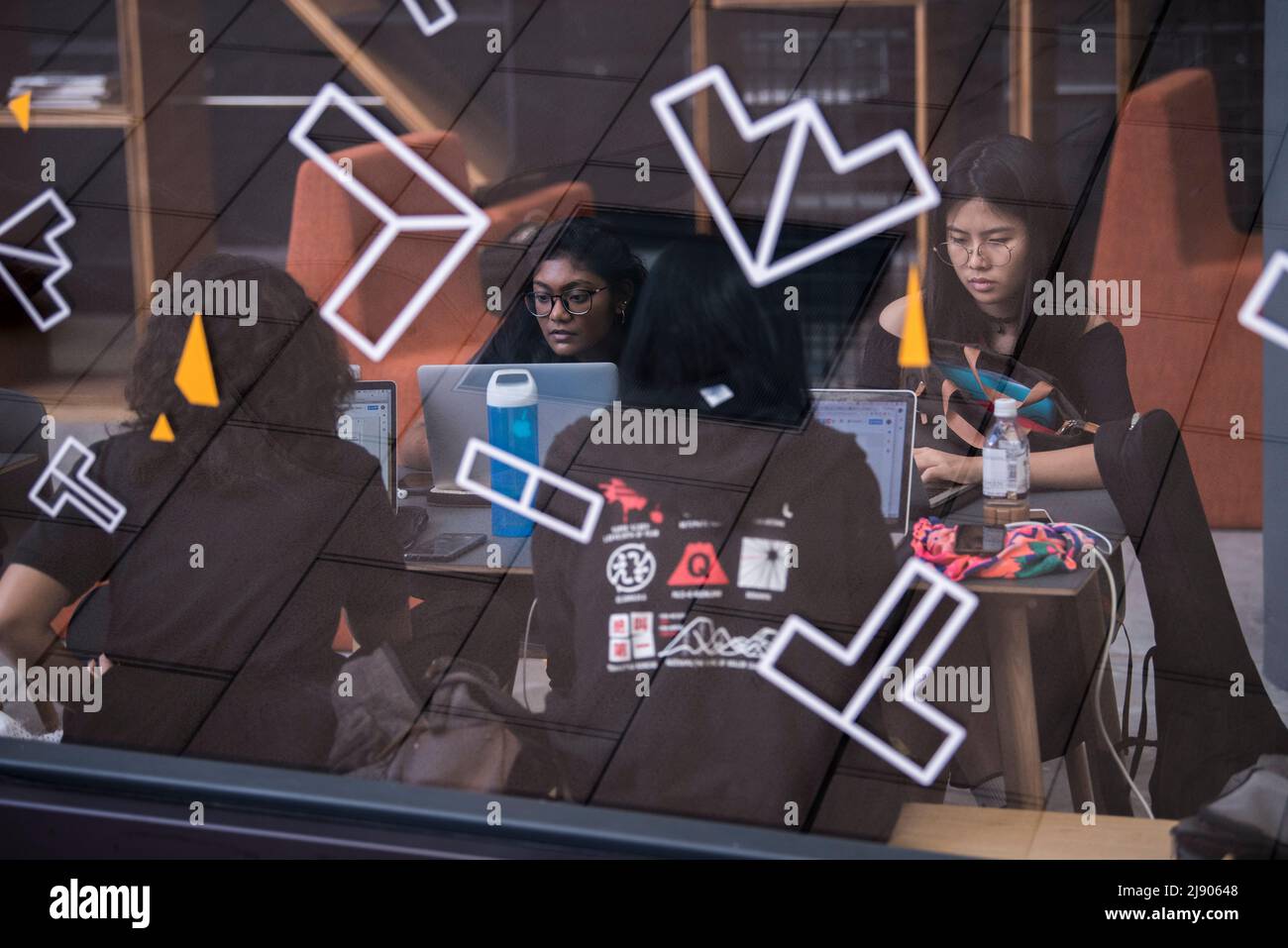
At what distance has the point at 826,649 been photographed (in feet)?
4.94

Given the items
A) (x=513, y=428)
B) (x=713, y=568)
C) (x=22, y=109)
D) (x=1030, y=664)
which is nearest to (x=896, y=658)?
(x=1030, y=664)

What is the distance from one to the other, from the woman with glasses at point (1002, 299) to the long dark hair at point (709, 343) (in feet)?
3.24

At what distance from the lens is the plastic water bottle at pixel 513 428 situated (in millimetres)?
2096

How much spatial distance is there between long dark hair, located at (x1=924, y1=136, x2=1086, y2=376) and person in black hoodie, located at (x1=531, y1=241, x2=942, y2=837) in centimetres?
108

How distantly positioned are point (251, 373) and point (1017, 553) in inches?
42.3

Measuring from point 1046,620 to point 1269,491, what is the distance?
0.80 metres

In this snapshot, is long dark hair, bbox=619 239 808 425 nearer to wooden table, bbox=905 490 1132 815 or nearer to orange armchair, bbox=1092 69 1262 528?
wooden table, bbox=905 490 1132 815

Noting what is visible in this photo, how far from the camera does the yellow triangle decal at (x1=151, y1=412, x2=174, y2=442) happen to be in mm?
1806

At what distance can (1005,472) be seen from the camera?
2.03 m

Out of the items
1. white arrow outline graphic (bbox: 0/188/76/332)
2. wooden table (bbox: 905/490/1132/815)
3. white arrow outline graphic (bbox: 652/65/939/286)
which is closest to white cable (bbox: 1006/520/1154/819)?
wooden table (bbox: 905/490/1132/815)

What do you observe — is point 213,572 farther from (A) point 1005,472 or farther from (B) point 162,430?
(A) point 1005,472

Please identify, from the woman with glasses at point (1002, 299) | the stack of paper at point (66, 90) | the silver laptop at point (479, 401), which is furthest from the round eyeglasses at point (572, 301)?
the stack of paper at point (66, 90)

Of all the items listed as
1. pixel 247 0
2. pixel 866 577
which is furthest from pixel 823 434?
pixel 247 0

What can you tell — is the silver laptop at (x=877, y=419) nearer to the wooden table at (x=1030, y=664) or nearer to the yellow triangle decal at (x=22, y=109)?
the wooden table at (x=1030, y=664)
